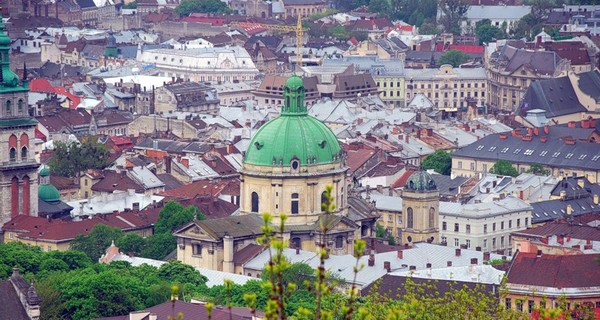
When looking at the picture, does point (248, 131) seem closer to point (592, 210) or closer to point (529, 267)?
point (592, 210)

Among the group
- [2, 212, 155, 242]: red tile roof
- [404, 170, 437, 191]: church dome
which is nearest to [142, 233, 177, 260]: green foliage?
[2, 212, 155, 242]: red tile roof

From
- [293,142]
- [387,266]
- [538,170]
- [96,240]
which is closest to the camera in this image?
[387,266]

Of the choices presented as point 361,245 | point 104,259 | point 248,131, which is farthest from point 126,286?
point 248,131

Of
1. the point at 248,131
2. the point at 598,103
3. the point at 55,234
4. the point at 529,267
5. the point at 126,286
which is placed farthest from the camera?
the point at 598,103

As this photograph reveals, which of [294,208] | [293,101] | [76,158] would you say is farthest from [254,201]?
[76,158]

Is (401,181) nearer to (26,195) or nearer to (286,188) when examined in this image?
(286,188)

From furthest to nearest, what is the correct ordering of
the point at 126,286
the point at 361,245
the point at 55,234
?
1. the point at 55,234
2. the point at 126,286
3. the point at 361,245

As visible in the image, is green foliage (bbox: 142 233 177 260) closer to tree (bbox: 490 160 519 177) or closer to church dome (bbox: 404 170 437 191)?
church dome (bbox: 404 170 437 191)
